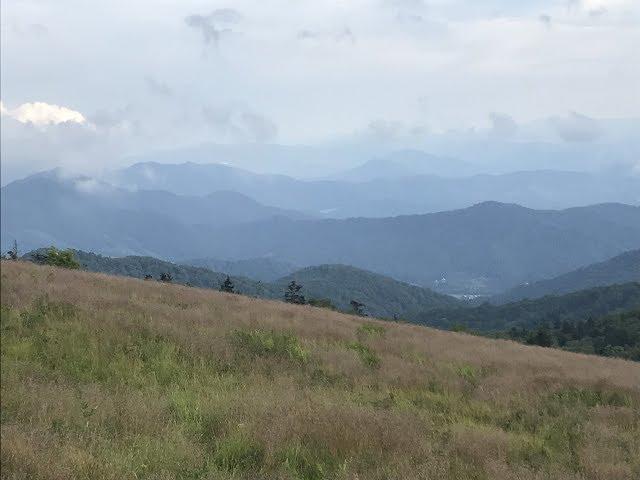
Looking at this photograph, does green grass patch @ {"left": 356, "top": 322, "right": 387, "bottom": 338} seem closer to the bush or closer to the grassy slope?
the grassy slope

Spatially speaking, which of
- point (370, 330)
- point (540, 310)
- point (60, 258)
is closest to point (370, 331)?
point (370, 330)

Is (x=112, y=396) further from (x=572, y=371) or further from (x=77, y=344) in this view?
(x=572, y=371)

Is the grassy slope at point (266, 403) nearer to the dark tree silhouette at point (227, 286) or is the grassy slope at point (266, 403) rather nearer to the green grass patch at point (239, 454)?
the green grass patch at point (239, 454)

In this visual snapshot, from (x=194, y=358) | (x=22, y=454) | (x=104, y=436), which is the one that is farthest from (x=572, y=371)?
(x=22, y=454)

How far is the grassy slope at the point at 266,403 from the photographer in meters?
5.29

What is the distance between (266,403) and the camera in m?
6.91

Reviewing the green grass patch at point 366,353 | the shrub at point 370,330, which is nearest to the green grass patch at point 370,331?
the shrub at point 370,330

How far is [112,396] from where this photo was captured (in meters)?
6.79

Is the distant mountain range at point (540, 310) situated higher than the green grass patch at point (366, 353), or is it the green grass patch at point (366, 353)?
the green grass patch at point (366, 353)

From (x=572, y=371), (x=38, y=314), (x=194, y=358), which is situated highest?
(x=38, y=314)

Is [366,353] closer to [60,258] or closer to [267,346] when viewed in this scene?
[267,346]

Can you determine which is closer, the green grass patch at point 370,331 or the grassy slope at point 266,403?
the grassy slope at point 266,403

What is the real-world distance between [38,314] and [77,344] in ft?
6.17

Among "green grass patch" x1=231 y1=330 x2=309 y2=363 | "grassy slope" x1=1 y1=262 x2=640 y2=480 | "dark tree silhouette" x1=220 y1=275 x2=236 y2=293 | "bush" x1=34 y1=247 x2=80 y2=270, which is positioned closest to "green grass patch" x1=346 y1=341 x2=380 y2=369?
"grassy slope" x1=1 y1=262 x2=640 y2=480
